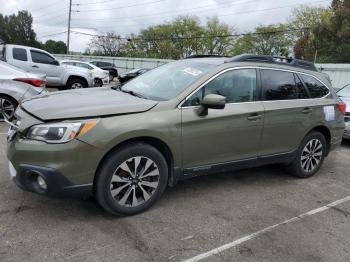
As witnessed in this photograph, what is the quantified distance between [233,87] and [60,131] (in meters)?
2.10

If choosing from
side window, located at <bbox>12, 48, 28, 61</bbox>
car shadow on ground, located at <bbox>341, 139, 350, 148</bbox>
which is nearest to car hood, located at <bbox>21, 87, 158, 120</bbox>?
car shadow on ground, located at <bbox>341, 139, 350, 148</bbox>

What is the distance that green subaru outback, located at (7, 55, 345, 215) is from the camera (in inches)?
134

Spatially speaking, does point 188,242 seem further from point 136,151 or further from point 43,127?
point 43,127

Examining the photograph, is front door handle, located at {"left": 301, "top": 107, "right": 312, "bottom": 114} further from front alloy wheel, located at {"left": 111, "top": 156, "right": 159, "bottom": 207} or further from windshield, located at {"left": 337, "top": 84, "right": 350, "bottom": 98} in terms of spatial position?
windshield, located at {"left": 337, "top": 84, "right": 350, "bottom": 98}

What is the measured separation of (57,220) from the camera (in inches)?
143

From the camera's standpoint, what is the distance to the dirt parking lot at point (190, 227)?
10.5 ft

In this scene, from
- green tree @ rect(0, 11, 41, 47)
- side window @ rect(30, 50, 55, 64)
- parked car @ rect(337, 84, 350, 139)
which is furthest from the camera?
green tree @ rect(0, 11, 41, 47)

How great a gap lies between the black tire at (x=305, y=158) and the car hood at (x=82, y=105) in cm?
249

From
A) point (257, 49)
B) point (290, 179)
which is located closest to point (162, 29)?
point (257, 49)

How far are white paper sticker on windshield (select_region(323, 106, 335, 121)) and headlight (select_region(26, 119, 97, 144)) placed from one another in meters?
3.57

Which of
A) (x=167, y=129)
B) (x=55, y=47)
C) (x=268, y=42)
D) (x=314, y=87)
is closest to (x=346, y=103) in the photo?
(x=314, y=87)

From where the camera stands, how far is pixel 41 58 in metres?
12.7

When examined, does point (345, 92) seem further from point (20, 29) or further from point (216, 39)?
point (20, 29)

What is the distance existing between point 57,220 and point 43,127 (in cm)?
92
